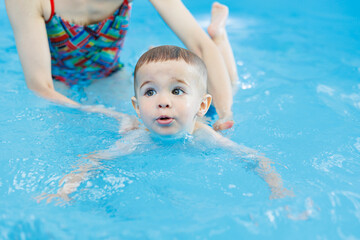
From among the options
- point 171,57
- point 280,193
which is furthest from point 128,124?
point 280,193

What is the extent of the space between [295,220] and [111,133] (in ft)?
3.19

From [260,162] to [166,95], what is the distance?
488 millimetres

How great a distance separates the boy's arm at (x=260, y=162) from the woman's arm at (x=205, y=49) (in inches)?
7.1

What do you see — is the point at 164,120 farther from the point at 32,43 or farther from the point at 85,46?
the point at 85,46

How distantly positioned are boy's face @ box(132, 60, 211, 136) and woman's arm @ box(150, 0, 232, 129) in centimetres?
35

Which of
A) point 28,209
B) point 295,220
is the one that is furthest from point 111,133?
point 295,220

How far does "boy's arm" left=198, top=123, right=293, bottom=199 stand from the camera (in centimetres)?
165

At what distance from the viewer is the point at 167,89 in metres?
1.75

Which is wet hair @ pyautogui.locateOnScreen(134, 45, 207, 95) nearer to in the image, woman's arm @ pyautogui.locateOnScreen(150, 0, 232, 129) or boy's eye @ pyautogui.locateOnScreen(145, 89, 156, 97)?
boy's eye @ pyautogui.locateOnScreen(145, 89, 156, 97)

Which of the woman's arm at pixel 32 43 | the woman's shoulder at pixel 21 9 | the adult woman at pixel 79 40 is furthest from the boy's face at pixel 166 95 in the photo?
the woman's shoulder at pixel 21 9

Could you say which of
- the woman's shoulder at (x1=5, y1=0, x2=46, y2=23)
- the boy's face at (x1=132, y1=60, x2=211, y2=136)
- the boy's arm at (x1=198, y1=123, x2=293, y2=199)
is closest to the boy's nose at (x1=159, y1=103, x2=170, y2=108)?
the boy's face at (x1=132, y1=60, x2=211, y2=136)

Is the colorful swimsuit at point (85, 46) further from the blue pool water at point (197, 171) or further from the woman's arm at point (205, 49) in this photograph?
the woman's arm at point (205, 49)

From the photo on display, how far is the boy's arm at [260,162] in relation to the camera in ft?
5.40

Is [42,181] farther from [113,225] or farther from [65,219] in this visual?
[113,225]
